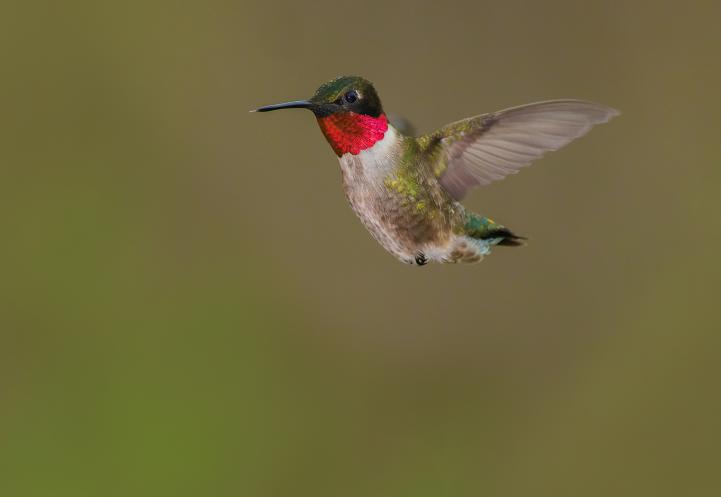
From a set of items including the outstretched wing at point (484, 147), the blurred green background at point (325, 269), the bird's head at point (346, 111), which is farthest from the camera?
the blurred green background at point (325, 269)

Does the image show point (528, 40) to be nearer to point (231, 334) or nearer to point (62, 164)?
point (231, 334)

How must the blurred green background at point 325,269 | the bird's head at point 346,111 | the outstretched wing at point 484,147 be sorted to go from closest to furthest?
the bird's head at point 346,111, the outstretched wing at point 484,147, the blurred green background at point 325,269

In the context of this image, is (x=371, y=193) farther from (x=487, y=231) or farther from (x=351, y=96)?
(x=487, y=231)

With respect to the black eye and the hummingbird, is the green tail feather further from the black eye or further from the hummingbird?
the black eye

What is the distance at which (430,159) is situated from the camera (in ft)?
3.02

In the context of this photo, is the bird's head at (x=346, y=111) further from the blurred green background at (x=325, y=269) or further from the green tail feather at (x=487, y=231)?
the blurred green background at (x=325, y=269)

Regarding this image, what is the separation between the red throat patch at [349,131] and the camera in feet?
2.47

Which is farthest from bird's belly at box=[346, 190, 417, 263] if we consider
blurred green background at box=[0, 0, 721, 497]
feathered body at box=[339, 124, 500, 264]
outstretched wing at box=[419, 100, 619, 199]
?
blurred green background at box=[0, 0, 721, 497]

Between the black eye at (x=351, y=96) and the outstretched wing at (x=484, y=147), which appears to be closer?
the black eye at (x=351, y=96)

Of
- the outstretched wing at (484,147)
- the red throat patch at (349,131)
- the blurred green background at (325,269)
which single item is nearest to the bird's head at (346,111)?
the red throat patch at (349,131)

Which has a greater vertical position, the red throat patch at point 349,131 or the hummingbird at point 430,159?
the red throat patch at point 349,131

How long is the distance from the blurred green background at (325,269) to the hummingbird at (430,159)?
170 cm

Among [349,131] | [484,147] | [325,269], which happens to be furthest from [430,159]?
[325,269]

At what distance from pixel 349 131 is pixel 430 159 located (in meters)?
0.17
